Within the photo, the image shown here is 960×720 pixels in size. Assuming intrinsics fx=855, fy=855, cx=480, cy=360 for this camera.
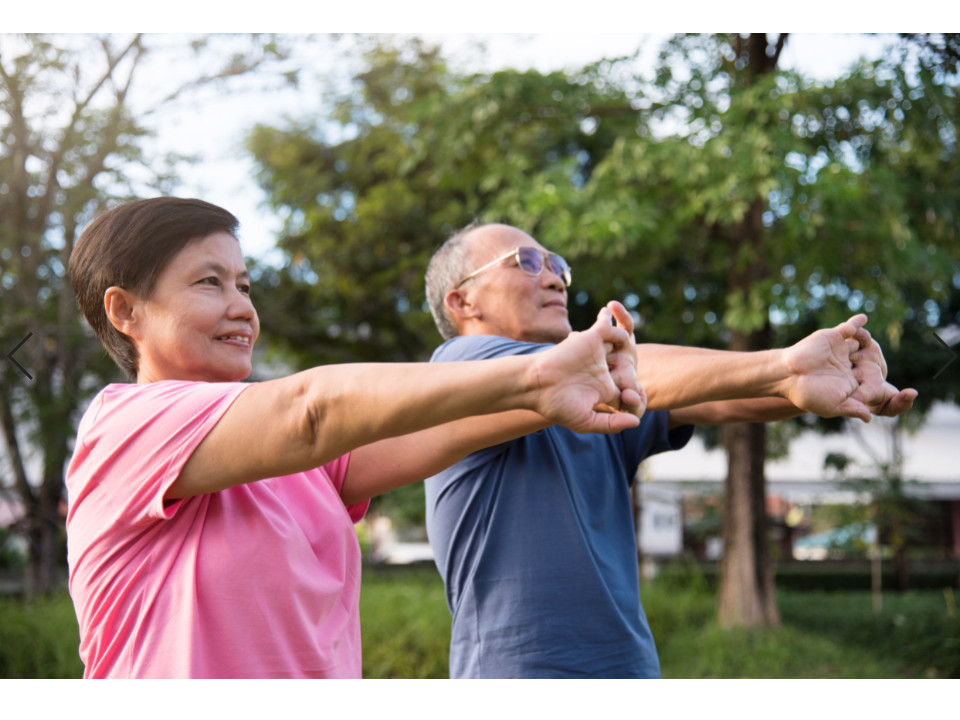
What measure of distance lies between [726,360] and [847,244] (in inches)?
179

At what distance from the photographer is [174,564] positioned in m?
1.02

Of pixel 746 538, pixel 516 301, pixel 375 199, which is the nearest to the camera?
pixel 516 301

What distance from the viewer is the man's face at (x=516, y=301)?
69.7 inches

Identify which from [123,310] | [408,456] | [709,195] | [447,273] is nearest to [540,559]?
[408,456]

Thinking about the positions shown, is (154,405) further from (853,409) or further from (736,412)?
(736,412)

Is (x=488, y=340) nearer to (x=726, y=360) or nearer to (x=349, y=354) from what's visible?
(x=726, y=360)

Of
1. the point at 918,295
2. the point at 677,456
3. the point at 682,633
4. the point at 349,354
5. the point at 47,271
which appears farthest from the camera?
the point at 677,456

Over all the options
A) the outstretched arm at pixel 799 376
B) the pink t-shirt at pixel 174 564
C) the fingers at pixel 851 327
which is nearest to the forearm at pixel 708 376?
Result: the outstretched arm at pixel 799 376

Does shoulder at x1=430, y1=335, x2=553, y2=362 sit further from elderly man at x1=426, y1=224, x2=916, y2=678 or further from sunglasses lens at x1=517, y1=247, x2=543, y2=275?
sunglasses lens at x1=517, y1=247, x2=543, y2=275

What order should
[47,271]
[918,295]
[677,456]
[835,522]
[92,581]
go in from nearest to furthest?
[92,581] < [47,271] < [918,295] < [835,522] < [677,456]

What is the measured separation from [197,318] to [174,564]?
319 mm

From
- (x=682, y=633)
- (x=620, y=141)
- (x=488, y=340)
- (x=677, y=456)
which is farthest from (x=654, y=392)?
(x=677, y=456)

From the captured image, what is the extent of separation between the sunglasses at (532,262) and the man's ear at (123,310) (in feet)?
2.69

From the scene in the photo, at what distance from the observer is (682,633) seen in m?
6.00
